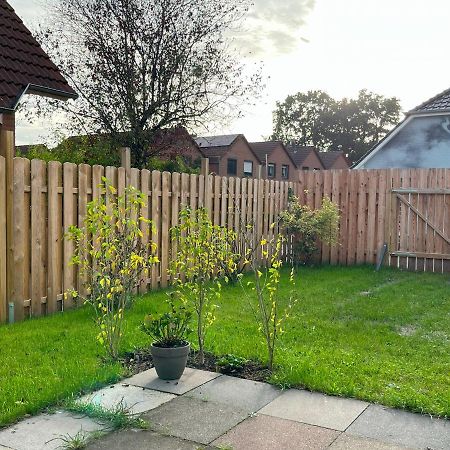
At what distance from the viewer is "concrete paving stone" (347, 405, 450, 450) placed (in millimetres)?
3109

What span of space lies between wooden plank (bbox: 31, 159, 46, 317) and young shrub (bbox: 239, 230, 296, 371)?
240 cm

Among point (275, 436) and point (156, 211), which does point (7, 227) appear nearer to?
point (156, 211)

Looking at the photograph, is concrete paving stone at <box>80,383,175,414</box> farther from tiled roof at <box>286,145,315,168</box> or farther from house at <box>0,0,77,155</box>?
tiled roof at <box>286,145,315,168</box>

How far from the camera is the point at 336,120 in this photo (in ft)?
231

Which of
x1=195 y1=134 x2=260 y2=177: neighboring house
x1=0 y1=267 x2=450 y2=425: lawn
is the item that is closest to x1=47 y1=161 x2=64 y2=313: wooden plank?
x1=0 y1=267 x2=450 y2=425: lawn

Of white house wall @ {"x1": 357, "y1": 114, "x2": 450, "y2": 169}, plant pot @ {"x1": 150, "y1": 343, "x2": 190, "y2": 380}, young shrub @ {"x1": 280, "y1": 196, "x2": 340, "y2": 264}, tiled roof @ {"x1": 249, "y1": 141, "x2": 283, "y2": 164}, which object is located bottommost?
plant pot @ {"x1": 150, "y1": 343, "x2": 190, "y2": 380}

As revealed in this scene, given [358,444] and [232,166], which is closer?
[358,444]

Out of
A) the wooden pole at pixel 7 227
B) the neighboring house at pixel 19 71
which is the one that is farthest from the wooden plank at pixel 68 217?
the neighboring house at pixel 19 71

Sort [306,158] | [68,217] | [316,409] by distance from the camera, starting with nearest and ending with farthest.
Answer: [316,409]
[68,217]
[306,158]

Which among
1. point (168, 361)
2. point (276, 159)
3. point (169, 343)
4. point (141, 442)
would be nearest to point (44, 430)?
point (141, 442)

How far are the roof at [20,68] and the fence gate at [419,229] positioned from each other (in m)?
6.67

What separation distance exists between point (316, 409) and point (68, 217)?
4151 millimetres

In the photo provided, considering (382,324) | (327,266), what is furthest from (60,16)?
(382,324)

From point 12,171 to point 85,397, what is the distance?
3077 mm
